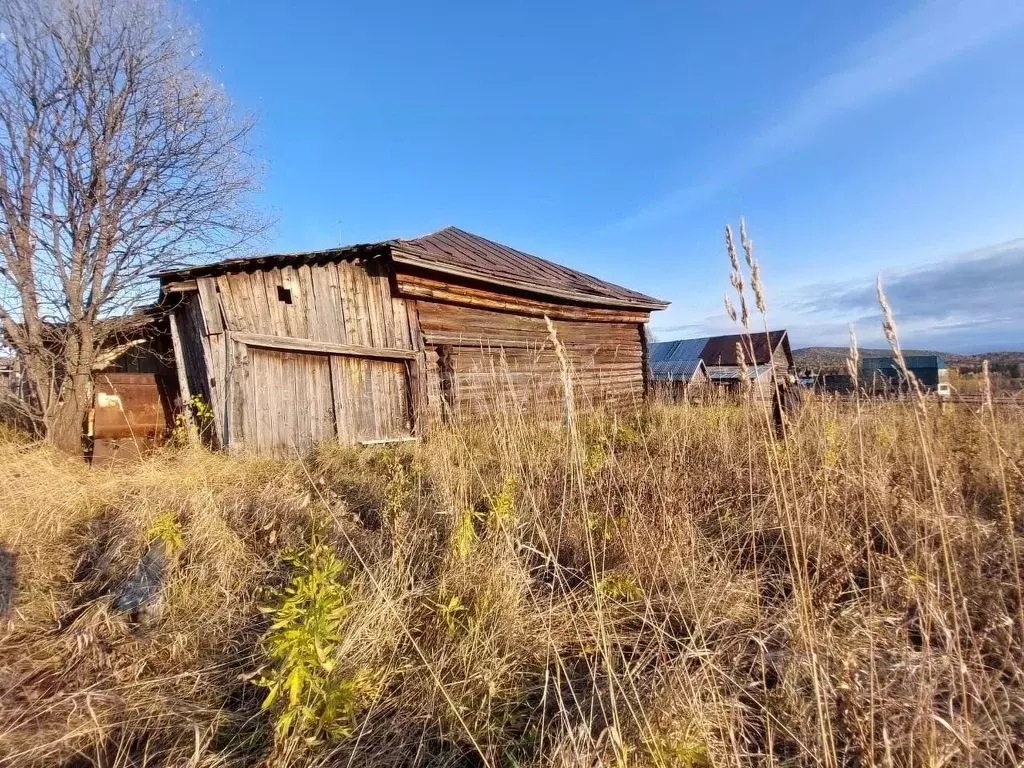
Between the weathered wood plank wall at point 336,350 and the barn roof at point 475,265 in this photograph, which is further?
the barn roof at point 475,265

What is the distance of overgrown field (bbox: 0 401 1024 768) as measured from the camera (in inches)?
50.1

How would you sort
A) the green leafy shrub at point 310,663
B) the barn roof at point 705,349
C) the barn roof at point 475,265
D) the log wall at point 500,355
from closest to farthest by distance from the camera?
1. the green leafy shrub at point 310,663
2. the barn roof at point 475,265
3. the log wall at point 500,355
4. the barn roof at point 705,349

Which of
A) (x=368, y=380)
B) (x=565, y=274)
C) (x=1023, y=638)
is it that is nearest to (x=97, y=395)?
(x=368, y=380)

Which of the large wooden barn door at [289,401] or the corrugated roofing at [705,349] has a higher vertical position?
the corrugated roofing at [705,349]

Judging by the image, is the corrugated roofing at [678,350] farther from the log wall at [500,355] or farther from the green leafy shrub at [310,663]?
the green leafy shrub at [310,663]

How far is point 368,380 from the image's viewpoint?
666 centimetres

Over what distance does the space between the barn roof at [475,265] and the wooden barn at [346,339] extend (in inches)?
1.4

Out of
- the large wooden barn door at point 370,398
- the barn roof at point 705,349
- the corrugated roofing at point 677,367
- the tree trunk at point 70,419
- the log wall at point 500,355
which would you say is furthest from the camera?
the barn roof at point 705,349

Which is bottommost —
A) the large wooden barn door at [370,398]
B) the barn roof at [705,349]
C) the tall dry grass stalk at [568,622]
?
the tall dry grass stalk at [568,622]

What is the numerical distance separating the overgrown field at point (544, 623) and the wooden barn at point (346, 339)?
237cm

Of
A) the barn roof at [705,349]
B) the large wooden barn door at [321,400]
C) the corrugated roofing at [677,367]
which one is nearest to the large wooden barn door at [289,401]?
the large wooden barn door at [321,400]

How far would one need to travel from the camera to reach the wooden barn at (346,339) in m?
5.59

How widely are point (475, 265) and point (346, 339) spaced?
253cm

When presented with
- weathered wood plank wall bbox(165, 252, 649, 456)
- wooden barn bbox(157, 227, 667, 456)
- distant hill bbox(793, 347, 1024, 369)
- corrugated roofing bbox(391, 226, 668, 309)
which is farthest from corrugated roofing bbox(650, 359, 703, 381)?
weathered wood plank wall bbox(165, 252, 649, 456)
